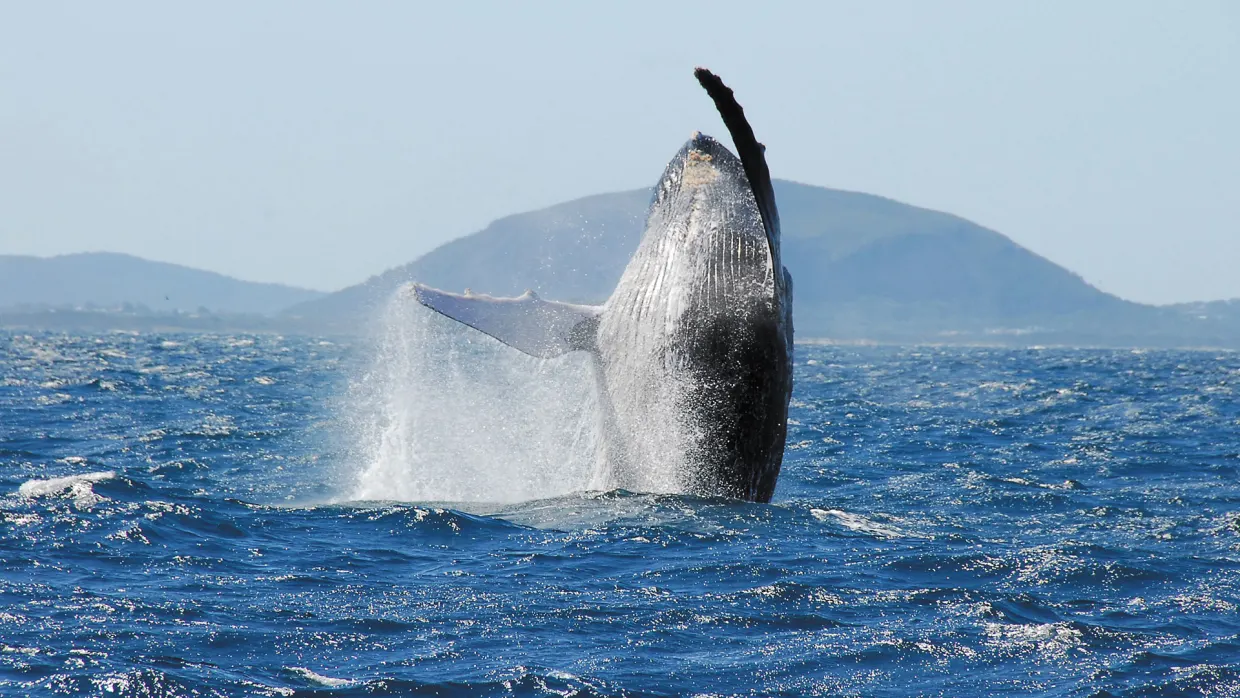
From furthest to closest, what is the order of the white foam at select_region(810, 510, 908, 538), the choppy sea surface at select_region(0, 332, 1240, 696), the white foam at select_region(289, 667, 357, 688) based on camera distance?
1. the white foam at select_region(810, 510, 908, 538)
2. the choppy sea surface at select_region(0, 332, 1240, 696)
3. the white foam at select_region(289, 667, 357, 688)

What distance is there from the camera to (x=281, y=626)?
7004 mm

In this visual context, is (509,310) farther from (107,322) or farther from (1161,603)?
(107,322)

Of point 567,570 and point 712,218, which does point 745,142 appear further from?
point 567,570

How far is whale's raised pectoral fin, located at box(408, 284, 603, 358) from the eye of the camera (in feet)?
34.5

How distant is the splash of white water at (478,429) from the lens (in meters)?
11.4

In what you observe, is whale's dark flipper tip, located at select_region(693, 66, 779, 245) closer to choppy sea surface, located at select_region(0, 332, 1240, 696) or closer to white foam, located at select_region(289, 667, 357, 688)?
choppy sea surface, located at select_region(0, 332, 1240, 696)

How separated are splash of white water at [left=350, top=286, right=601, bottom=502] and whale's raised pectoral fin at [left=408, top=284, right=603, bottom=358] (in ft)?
0.75

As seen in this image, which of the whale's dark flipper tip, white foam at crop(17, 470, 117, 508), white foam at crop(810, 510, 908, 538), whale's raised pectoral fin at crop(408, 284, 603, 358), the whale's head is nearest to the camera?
the whale's dark flipper tip

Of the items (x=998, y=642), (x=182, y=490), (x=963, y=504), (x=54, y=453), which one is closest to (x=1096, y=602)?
(x=998, y=642)

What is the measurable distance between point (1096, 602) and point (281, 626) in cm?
477

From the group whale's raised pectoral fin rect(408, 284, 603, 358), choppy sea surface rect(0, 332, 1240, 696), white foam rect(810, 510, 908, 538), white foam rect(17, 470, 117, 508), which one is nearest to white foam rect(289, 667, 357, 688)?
choppy sea surface rect(0, 332, 1240, 696)

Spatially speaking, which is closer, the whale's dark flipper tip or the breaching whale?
the whale's dark flipper tip

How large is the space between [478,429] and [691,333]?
3954 millimetres

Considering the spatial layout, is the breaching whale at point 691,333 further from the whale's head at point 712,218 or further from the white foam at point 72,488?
the white foam at point 72,488
